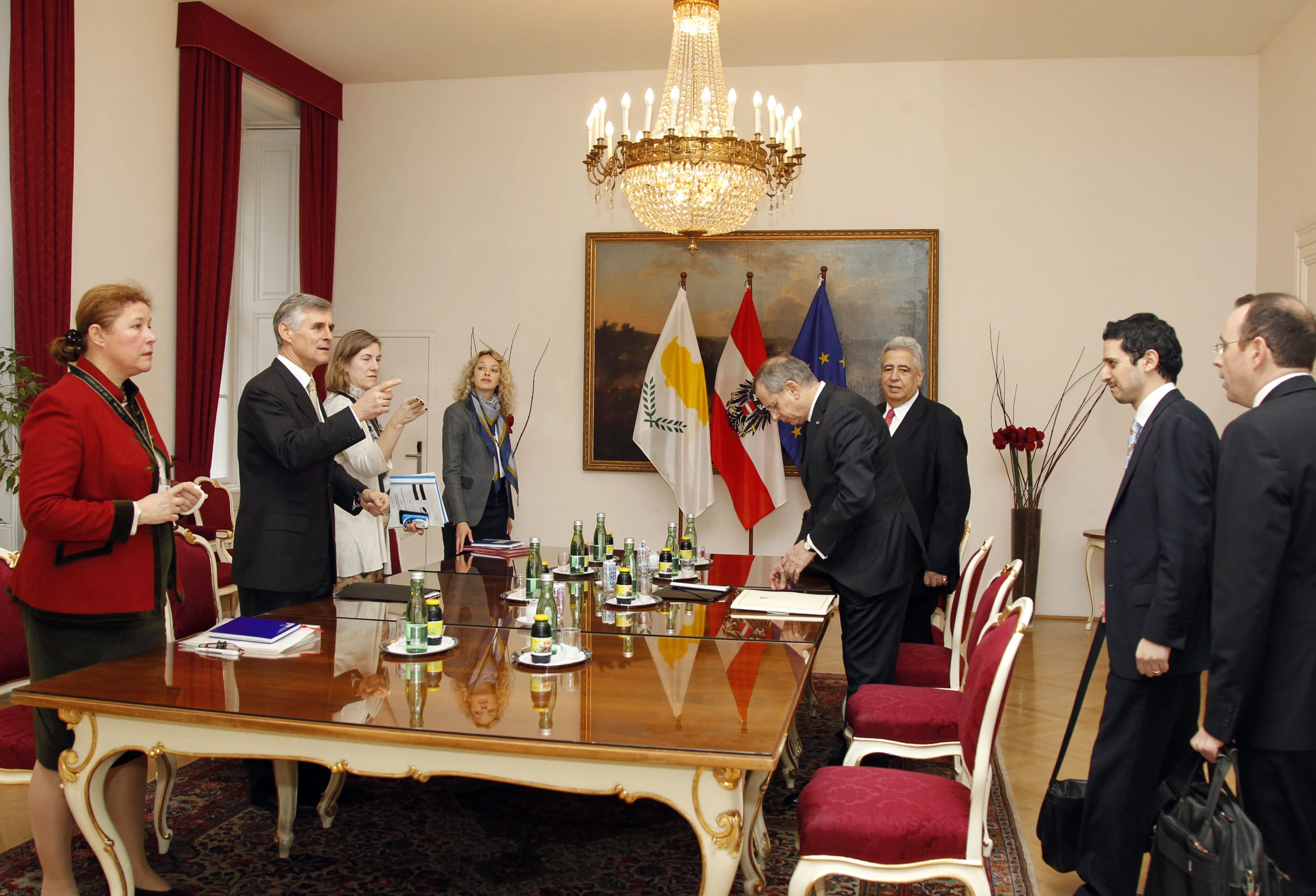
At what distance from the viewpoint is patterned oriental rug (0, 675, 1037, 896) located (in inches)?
110

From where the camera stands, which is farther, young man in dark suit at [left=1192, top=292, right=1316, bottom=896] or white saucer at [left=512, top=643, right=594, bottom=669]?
white saucer at [left=512, top=643, right=594, bottom=669]

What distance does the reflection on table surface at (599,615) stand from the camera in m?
2.92

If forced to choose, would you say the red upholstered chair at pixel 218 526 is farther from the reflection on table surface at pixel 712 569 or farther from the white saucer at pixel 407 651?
the white saucer at pixel 407 651

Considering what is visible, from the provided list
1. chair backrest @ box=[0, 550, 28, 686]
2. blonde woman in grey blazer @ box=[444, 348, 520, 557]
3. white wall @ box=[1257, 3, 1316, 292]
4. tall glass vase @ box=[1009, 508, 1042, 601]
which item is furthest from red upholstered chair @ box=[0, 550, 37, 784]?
white wall @ box=[1257, 3, 1316, 292]

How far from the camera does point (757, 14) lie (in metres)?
6.23

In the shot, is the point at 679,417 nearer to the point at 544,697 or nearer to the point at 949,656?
the point at 949,656

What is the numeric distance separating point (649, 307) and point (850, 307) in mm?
1482

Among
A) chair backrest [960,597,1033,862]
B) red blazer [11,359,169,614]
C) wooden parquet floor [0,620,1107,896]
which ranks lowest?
wooden parquet floor [0,620,1107,896]

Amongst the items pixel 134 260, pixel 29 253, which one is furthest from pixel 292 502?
pixel 134 260

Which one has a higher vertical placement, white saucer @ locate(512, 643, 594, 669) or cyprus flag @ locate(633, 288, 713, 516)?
cyprus flag @ locate(633, 288, 713, 516)

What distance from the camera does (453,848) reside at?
3.06m

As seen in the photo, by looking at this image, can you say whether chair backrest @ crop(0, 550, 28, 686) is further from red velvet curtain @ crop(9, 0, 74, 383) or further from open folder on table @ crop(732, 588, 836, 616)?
red velvet curtain @ crop(9, 0, 74, 383)

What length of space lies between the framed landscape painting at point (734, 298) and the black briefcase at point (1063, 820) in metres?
4.39

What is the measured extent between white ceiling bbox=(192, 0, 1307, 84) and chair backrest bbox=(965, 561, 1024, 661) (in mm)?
4366
